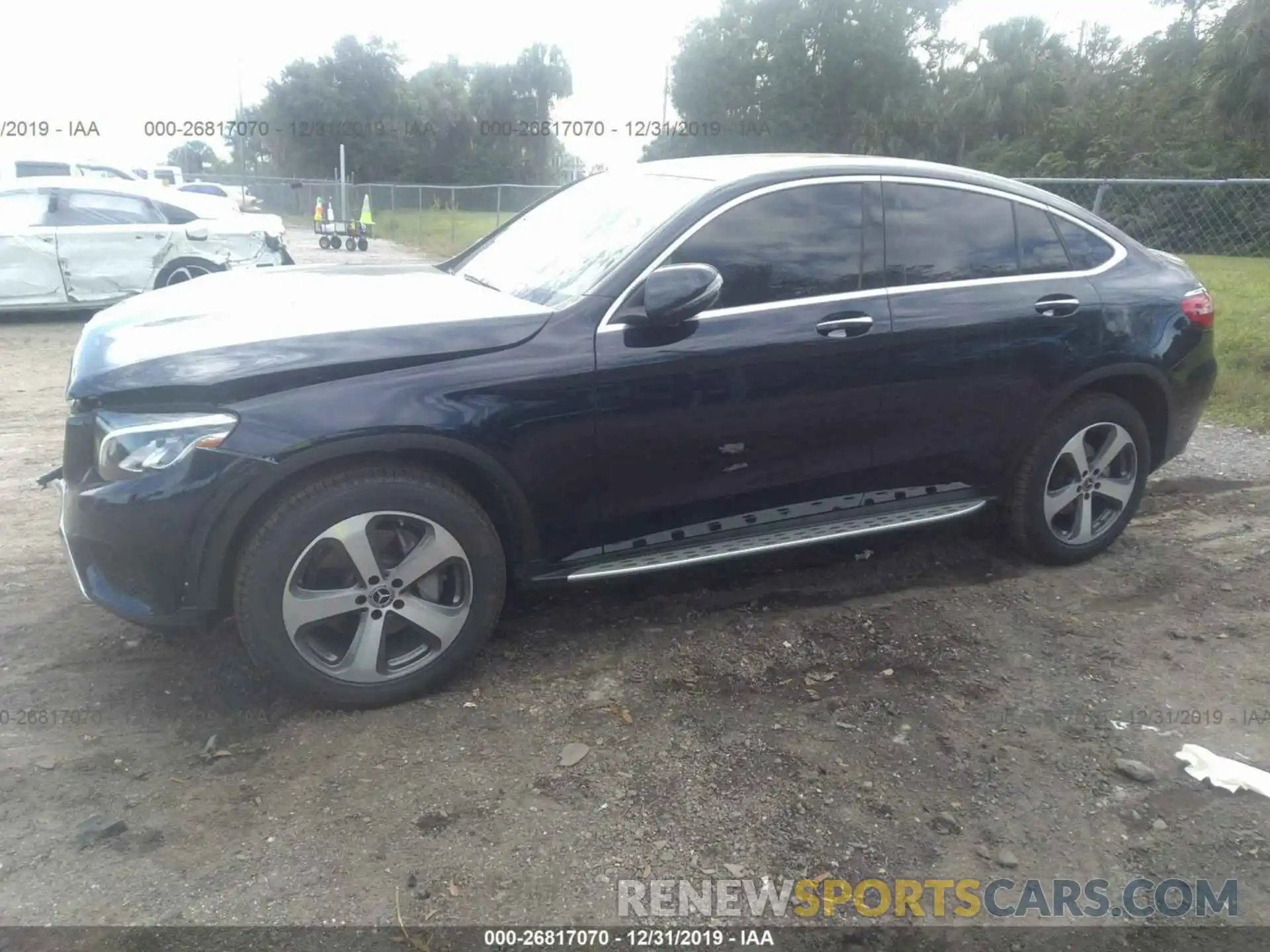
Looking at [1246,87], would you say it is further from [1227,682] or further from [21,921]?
[21,921]

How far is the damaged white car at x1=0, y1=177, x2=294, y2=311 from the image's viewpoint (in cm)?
1104

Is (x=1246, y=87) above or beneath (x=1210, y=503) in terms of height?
above

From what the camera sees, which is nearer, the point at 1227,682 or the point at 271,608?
the point at 271,608

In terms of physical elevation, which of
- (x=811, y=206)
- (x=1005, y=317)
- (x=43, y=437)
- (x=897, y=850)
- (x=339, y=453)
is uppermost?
(x=811, y=206)

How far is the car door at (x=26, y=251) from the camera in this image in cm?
1095

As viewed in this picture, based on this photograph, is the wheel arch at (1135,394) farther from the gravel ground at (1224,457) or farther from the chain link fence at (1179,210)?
the chain link fence at (1179,210)

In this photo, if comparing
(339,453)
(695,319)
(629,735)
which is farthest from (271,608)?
(695,319)

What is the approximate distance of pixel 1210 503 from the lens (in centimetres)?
570

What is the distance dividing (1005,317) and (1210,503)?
2300 mm

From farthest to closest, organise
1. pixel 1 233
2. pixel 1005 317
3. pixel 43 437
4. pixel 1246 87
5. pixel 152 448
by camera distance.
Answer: pixel 1246 87 → pixel 1 233 → pixel 43 437 → pixel 1005 317 → pixel 152 448

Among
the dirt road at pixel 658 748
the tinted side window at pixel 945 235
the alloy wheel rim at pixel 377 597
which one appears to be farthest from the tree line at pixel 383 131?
the alloy wheel rim at pixel 377 597

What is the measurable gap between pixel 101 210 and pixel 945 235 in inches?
401

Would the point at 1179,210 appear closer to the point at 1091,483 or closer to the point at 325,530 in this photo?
the point at 1091,483

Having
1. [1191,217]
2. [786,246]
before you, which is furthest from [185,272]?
[1191,217]
